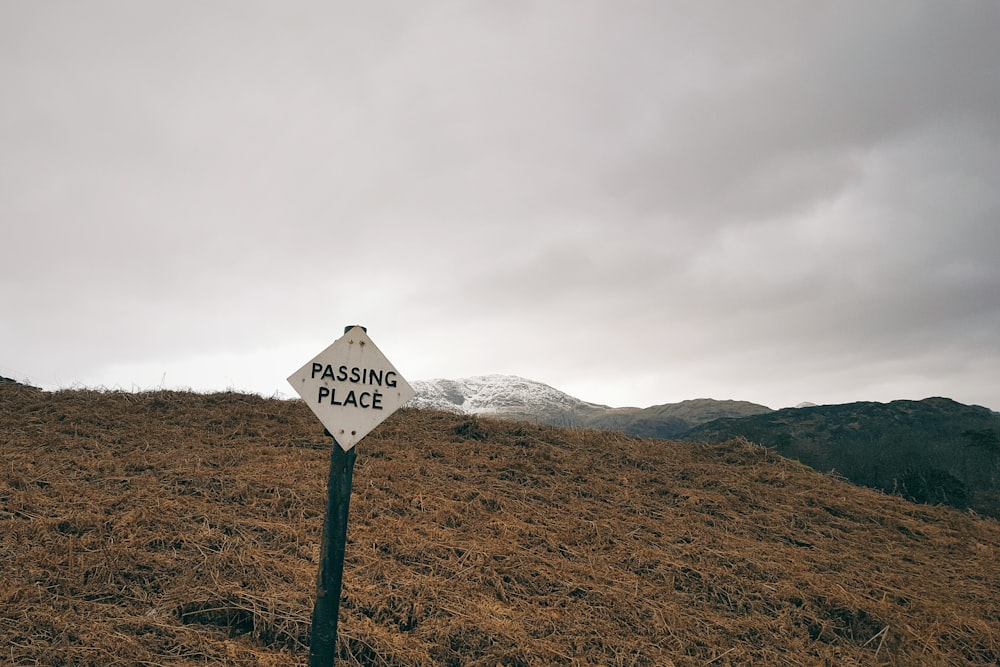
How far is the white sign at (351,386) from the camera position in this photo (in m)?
3.90

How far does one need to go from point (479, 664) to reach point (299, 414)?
8.21 metres

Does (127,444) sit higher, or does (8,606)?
(127,444)

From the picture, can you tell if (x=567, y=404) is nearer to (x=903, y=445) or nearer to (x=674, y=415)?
(x=674, y=415)

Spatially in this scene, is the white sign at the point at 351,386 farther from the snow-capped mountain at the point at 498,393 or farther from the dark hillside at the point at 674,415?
the dark hillside at the point at 674,415

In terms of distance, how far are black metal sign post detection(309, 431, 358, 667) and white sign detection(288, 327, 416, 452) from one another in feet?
0.63

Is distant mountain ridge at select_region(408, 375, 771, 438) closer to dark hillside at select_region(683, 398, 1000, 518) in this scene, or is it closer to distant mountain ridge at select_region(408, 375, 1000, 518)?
distant mountain ridge at select_region(408, 375, 1000, 518)

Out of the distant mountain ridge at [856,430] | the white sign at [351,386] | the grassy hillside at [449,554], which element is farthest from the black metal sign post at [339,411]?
the grassy hillside at [449,554]

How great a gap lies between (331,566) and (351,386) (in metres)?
1.22

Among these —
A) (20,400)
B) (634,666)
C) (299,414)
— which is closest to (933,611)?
(634,666)

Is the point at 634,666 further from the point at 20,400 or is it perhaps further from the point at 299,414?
the point at 20,400

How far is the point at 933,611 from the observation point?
662cm

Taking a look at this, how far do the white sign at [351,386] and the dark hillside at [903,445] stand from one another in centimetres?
1081

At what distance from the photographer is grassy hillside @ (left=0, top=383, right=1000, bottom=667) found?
16.6 ft

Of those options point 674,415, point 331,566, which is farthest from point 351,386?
point 674,415
